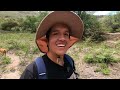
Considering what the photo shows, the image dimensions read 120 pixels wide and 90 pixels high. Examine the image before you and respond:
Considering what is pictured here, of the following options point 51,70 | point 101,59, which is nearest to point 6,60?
point 101,59

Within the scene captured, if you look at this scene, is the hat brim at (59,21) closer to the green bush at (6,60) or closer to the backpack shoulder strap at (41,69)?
the backpack shoulder strap at (41,69)

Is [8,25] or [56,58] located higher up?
[8,25]

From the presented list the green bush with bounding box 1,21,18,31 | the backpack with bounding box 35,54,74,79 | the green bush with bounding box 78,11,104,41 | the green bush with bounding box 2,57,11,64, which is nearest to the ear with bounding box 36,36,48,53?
the backpack with bounding box 35,54,74,79

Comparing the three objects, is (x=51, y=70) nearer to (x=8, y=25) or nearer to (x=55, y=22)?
(x=55, y=22)

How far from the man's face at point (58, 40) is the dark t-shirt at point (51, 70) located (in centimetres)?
5

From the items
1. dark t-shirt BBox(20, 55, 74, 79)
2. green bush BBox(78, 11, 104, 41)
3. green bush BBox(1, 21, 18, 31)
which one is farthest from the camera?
green bush BBox(1, 21, 18, 31)

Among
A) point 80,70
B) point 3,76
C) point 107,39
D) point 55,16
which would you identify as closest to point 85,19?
point 107,39

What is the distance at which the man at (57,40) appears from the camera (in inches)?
40.8

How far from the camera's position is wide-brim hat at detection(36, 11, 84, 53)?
109 cm

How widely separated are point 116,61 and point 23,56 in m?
2.05

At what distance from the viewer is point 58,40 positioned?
→ 3.43ft

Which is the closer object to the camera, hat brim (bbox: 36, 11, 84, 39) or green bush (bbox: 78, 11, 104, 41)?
hat brim (bbox: 36, 11, 84, 39)

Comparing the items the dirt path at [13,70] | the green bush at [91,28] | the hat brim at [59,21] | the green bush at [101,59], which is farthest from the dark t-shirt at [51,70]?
the green bush at [91,28]

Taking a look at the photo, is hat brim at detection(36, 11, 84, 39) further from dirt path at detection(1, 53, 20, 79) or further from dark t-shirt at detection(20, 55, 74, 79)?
dirt path at detection(1, 53, 20, 79)
